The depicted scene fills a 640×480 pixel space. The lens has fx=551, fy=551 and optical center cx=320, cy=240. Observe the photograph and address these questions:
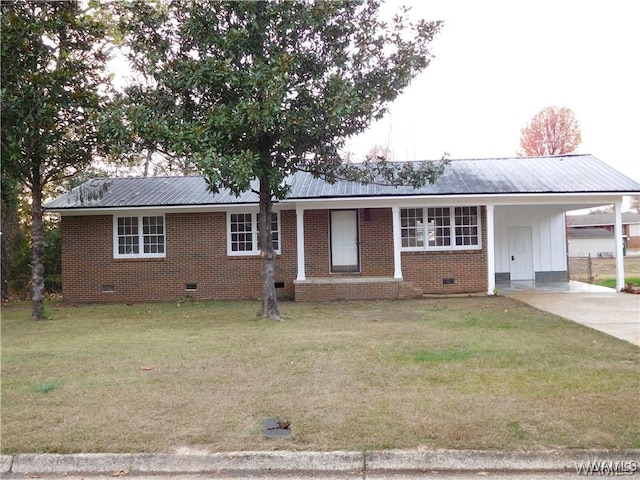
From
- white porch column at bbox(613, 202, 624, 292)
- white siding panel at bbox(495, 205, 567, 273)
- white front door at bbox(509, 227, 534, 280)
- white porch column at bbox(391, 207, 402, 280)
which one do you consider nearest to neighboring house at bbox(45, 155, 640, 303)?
white porch column at bbox(391, 207, 402, 280)

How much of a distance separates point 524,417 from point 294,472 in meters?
2.18

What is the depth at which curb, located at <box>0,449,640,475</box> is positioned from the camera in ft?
13.9

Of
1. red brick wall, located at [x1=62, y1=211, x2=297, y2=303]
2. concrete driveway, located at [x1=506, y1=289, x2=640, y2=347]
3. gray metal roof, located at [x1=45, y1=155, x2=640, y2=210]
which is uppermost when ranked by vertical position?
gray metal roof, located at [x1=45, y1=155, x2=640, y2=210]

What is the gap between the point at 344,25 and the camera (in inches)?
430

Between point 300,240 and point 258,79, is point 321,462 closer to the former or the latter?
point 258,79

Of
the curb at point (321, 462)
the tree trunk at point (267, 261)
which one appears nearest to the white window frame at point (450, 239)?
the tree trunk at point (267, 261)

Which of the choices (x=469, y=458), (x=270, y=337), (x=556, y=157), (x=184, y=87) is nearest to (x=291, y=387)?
(x=469, y=458)

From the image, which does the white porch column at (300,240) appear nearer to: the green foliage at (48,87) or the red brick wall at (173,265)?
the red brick wall at (173,265)

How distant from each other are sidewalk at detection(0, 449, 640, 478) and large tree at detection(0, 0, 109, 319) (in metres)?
8.31

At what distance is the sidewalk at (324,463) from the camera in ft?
13.8

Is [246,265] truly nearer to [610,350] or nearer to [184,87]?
[184,87]

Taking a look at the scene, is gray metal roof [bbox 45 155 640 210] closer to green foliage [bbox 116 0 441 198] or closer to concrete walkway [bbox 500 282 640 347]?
concrete walkway [bbox 500 282 640 347]

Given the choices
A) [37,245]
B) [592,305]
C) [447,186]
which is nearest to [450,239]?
[447,186]

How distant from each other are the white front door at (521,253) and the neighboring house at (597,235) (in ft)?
67.6
